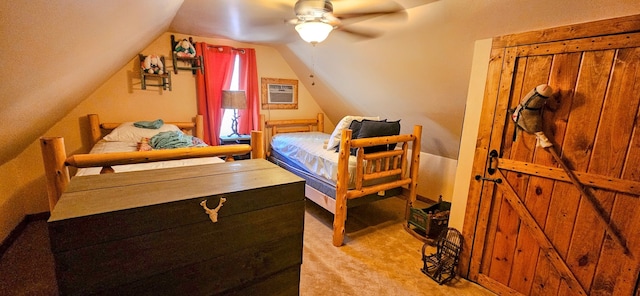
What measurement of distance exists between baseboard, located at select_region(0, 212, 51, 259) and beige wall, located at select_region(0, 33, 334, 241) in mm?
45

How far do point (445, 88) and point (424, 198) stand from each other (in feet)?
5.95

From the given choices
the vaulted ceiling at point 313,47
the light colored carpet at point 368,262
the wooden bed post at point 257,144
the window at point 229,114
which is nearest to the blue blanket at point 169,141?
the vaulted ceiling at point 313,47

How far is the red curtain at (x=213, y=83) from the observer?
3.86 m

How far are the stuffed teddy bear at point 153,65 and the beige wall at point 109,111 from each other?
13 cm

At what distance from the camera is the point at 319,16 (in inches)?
80.0

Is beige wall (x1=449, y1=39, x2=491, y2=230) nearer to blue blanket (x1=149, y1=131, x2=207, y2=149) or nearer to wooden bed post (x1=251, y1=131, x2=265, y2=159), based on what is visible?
wooden bed post (x1=251, y1=131, x2=265, y2=159)

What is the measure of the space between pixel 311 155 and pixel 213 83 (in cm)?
191

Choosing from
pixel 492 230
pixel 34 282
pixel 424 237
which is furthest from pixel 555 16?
pixel 34 282

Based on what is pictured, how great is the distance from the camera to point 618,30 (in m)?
1.49

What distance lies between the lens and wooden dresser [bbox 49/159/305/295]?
0.89 m

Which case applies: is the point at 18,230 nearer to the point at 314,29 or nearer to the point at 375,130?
the point at 314,29

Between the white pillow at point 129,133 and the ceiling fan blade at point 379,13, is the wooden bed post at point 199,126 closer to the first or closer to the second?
the white pillow at point 129,133

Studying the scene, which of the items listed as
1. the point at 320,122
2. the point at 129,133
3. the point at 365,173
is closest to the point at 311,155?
the point at 365,173

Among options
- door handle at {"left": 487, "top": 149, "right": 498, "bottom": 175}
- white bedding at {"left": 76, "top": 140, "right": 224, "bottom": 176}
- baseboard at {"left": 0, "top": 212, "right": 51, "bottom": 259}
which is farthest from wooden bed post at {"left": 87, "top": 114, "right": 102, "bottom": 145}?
door handle at {"left": 487, "top": 149, "right": 498, "bottom": 175}
